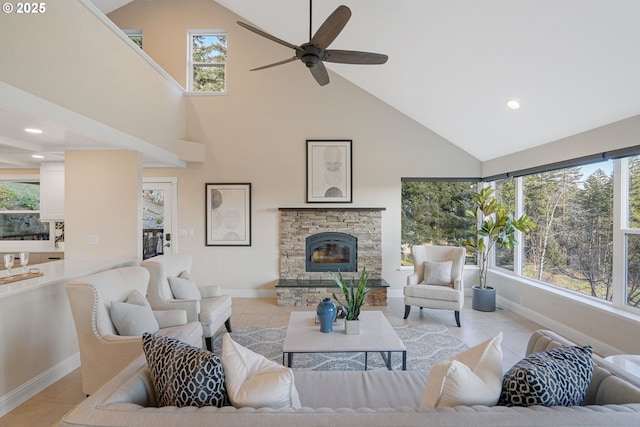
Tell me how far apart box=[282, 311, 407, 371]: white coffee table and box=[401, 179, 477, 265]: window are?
283 cm

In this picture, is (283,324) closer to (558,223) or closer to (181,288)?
(181,288)

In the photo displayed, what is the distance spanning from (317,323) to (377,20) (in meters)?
3.27

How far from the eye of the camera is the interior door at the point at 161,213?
18.2 feet

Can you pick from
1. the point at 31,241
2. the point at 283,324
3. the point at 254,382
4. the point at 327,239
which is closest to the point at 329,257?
the point at 327,239

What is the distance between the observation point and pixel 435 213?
5754mm

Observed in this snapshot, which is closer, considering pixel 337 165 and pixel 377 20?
pixel 377 20

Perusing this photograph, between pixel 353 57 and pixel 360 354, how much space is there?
2.83m

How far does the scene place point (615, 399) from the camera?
1274mm

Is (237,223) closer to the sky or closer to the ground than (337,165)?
closer to the ground

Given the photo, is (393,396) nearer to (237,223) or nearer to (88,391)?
(88,391)

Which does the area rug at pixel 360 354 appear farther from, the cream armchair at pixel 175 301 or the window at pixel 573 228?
the window at pixel 573 228

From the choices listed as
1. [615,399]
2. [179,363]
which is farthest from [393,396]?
[179,363]

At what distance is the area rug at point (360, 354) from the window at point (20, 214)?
414 cm

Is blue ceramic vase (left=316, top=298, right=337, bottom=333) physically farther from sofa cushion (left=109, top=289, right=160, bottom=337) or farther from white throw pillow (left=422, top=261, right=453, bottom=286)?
white throw pillow (left=422, top=261, right=453, bottom=286)
